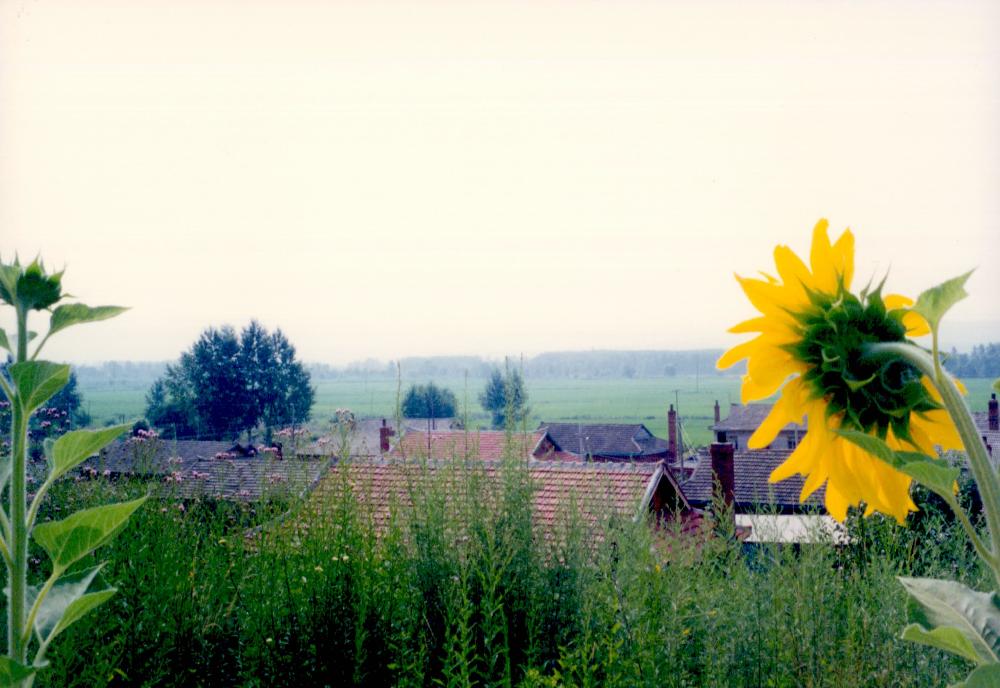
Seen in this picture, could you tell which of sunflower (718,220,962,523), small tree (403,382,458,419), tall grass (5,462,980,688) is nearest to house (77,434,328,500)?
tall grass (5,462,980,688)

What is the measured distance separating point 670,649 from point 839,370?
1.95 m

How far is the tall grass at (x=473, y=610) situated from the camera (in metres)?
2.57

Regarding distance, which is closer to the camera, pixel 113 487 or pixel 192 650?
pixel 192 650

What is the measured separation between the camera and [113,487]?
3639 mm

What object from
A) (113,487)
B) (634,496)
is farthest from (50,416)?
(634,496)

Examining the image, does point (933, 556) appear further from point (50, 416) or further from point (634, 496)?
point (50, 416)

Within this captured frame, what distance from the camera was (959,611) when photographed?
2.26 ft

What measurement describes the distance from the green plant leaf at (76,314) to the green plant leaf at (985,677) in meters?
1.01

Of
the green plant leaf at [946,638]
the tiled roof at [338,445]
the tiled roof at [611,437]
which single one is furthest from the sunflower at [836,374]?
the tiled roof at [611,437]

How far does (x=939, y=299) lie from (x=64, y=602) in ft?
3.72

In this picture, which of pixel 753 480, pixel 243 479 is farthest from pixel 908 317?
pixel 753 480

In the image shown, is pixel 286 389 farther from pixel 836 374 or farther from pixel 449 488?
pixel 836 374

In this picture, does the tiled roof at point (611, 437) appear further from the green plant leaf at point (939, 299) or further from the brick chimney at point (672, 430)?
the green plant leaf at point (939, 299)

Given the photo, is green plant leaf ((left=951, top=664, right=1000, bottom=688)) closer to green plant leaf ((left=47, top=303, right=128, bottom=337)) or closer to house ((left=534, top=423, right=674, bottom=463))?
green plant leaf ((left=47, top=303, right=128, bottom=337))
